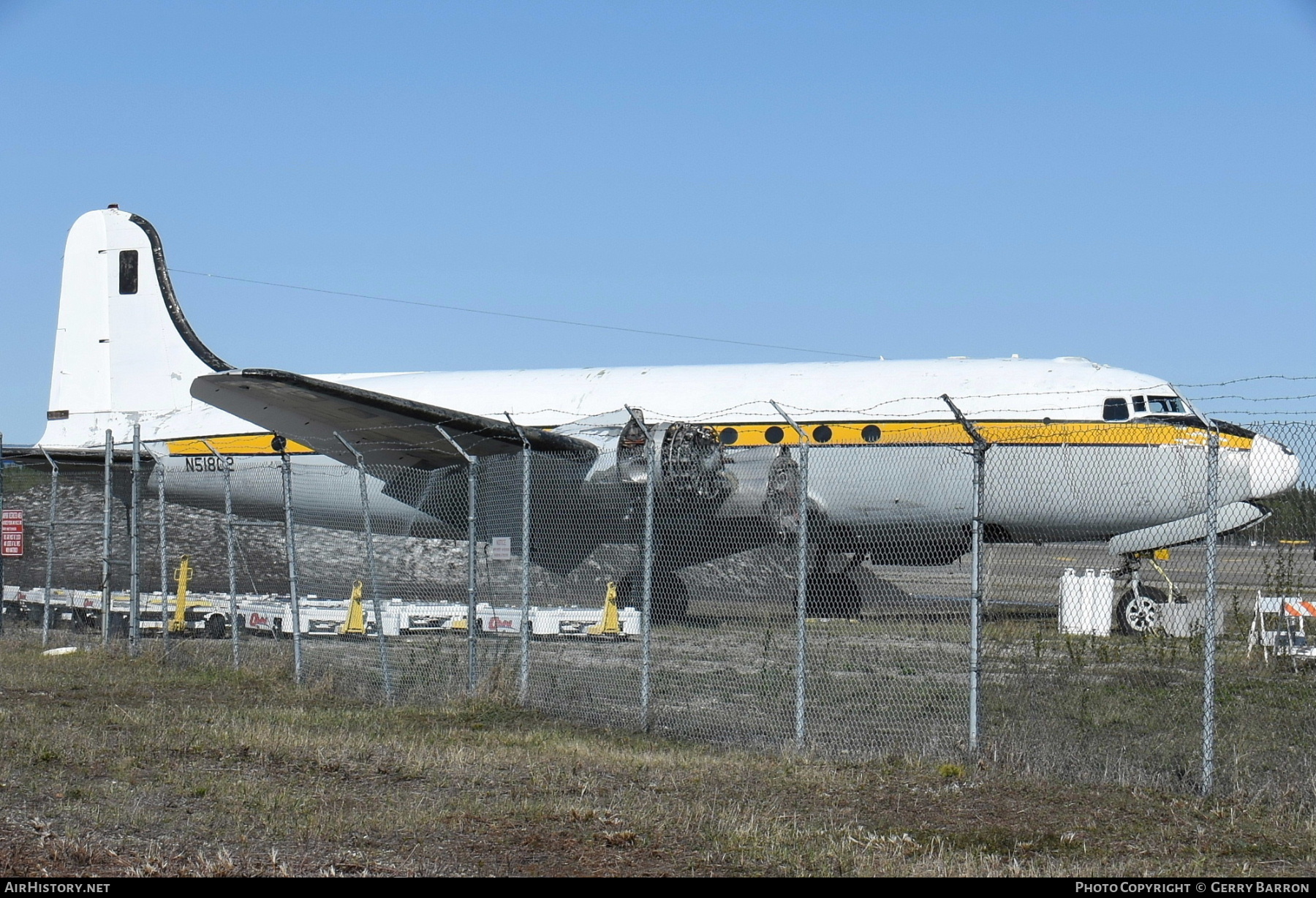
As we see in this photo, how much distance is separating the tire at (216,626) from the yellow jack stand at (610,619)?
529 centimetres

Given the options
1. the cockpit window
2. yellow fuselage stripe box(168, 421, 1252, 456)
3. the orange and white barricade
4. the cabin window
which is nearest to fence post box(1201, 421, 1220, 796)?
the orange and white barricade

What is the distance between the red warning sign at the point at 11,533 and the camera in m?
16.9

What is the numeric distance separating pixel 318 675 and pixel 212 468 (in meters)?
9.43

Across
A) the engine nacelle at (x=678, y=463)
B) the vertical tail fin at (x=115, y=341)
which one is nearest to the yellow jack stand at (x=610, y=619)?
the engine nacelle at (x=678, y=463)

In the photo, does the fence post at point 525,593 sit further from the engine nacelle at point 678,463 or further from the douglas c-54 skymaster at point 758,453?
the engine nacelle at point 678,463

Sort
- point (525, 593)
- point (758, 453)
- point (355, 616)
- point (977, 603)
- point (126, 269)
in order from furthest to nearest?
point (126, 269) < point (758, 453) < point (355, 616) < point (525, 593) < point (977, 603)

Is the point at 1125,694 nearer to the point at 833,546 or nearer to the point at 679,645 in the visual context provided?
the point at 679,645

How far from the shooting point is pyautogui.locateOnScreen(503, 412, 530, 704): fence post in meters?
10.4

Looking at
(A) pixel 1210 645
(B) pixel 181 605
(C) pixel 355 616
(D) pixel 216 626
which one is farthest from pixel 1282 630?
(B) pixel 181 605

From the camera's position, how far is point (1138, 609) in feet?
50.0

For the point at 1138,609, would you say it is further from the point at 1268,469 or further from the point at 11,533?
the point at 11,533

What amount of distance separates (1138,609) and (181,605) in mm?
12132

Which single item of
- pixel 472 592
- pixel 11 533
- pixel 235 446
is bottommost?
pixel 472 592
